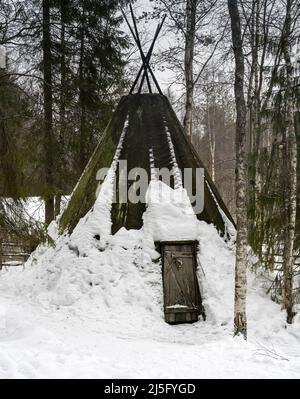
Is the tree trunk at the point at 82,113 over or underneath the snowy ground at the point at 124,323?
over

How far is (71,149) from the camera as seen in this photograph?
45.2 ft

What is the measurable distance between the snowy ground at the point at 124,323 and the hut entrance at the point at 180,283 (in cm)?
18

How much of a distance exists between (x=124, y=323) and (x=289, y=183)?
15.4ft

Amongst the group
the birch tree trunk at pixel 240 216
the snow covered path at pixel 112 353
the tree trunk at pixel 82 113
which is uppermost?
the tree trunk at pixel 82 113

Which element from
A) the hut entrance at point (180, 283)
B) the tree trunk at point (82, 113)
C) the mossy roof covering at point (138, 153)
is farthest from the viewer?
the tree trunk at point (82, 113)

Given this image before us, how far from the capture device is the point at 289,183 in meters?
8.39

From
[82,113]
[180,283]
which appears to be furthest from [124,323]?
[82,113]

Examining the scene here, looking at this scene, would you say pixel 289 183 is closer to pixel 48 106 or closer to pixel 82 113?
pixel 82 113

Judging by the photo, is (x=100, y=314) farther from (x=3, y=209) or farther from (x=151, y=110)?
(x=151, y=110)

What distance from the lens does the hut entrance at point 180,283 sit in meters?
8.71

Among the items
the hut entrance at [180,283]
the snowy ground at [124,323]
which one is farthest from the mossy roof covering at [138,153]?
the hut entrance at [180,283]

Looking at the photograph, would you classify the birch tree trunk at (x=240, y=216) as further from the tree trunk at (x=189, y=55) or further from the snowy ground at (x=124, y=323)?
the tree trunk at (x=189, y=55)

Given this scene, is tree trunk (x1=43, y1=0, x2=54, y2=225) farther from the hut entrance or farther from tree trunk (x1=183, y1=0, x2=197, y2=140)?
the hut entrance
